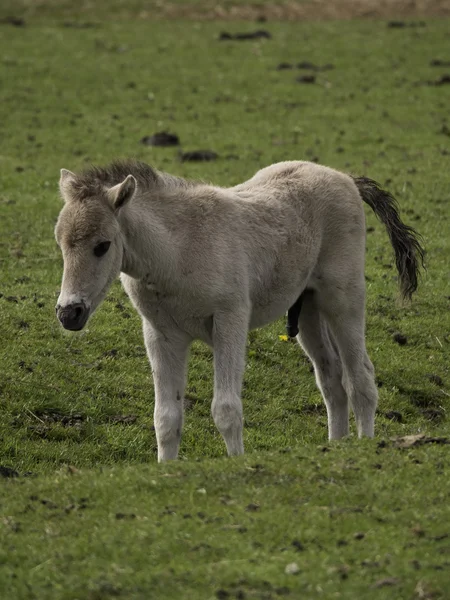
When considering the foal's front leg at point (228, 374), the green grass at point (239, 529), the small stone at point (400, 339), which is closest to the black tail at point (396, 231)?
the small stone at point (400, 339)

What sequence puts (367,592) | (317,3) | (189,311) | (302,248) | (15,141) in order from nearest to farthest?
(367,592)
(189,311)
(302,248)
(15,141)
(317,3)

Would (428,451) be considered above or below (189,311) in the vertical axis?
below

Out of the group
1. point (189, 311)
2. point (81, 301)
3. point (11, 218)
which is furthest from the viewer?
point (11, 218)

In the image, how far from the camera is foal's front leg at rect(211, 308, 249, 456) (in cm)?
873

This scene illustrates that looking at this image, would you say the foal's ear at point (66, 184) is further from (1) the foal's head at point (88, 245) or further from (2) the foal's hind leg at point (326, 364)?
(2) the foal's hind leg at point (326, 364)

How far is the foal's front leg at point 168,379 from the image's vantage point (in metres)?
9.12

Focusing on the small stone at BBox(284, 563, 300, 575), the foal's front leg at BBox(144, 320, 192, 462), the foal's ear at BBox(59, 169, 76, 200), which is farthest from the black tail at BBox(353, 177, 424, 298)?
the small stone at BBox(284, 563, 300, 575)

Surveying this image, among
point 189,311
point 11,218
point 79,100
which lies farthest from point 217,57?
point 189,311

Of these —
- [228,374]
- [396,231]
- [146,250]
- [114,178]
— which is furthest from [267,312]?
[396,231]

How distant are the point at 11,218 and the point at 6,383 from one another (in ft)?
22.5

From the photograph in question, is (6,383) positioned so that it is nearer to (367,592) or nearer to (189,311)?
(189,311)

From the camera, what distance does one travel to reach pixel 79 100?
88.3 ft

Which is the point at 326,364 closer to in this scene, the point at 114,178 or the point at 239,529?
the point at 114,178

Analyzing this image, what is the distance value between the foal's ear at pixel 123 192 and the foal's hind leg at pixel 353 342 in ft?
8.52
